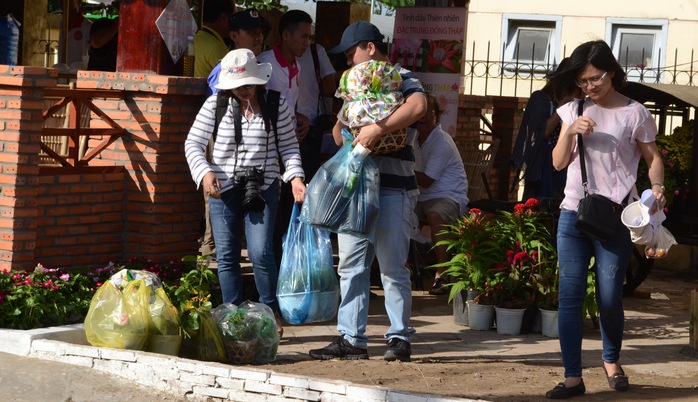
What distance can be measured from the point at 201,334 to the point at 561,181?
13.1 ft

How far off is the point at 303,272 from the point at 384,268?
1.98ft

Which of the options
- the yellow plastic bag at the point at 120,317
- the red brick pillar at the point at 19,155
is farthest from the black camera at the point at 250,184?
the red brick pillar at the point at 19,155

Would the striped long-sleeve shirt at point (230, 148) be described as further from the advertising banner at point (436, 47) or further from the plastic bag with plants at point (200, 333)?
the advertising banner at point (436, 47)

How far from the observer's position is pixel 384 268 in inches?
283

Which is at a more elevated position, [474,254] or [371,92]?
[371,92]

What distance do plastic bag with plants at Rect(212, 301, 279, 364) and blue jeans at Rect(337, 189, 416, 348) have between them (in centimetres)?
42

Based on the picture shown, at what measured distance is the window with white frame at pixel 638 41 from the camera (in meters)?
20.1

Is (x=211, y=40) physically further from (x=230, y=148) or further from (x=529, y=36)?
(x=529, y=36)

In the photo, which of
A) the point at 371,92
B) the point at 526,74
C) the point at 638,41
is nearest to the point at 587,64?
the point at 371,92

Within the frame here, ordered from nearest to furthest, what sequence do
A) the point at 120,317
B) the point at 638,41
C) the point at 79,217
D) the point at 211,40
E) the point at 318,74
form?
1. the point at 120,317
2. the point at 79,217
3. the point at 211,40
4. the point at 318,74
5. the point at 638,41

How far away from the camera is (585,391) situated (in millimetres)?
6672

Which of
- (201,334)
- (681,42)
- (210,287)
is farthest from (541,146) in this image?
(681,42)

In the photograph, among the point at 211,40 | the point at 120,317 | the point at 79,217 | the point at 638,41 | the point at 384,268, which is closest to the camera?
the point at 120,317

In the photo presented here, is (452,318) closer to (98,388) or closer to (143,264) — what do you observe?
(143,264)
